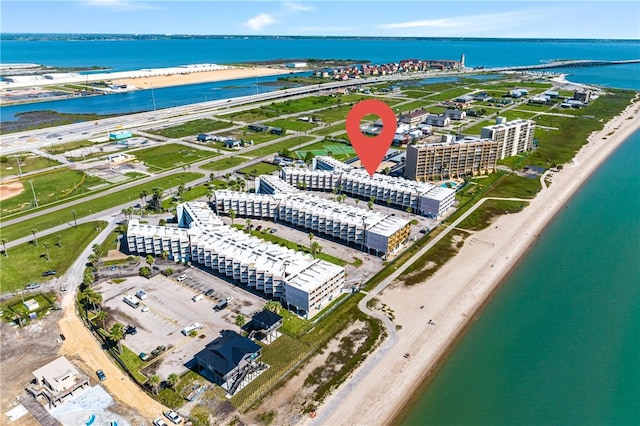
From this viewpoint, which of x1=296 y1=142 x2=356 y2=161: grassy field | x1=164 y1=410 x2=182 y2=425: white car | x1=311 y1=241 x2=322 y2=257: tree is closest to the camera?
x1=164 y1=410 x2=182 y2=425: white car

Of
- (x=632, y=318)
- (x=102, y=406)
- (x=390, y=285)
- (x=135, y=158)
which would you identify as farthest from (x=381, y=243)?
(x=135, y=158)

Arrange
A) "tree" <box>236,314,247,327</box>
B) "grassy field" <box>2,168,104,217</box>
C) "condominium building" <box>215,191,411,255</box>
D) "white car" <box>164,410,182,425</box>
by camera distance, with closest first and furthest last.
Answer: "white car" <box>164,410,182,425</box>, "tree" <box>236,314,247,327</box>, "condominium building" <box>215,191,411,255</box>, "grassy field" <box>2,168,104,217</box>

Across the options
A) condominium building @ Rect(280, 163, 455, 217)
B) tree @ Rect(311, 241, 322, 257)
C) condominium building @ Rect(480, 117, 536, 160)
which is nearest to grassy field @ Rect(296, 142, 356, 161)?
condominium building @ Rect(280, 163, 455, 217)

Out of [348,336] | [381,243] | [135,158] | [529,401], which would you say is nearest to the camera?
Result: [529,401]

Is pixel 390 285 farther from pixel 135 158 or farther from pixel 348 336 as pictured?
pixel 135 158

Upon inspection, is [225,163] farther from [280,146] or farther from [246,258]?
[246,258]

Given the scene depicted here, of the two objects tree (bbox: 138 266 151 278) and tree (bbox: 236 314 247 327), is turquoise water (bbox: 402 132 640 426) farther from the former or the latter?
tree (bbox: 138 266 151 278)

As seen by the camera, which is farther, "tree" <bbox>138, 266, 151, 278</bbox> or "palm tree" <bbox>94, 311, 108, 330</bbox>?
"tree" <bbox>138, 266, 151, 278</bbox>
